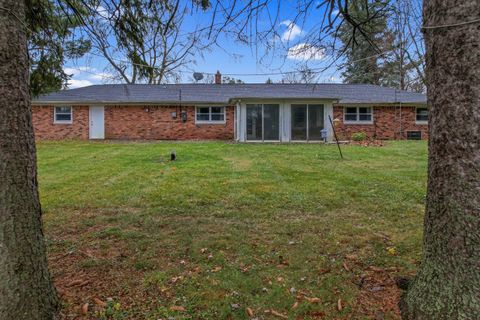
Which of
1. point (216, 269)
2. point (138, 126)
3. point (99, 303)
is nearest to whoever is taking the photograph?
point (99, 303)

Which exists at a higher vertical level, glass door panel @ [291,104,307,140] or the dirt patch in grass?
glass door panel @ [291,104,307,140]

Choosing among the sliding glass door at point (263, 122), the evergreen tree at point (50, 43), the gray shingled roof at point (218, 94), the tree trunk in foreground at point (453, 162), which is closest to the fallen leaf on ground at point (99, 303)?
the tree trunk in foreground at point (453, 162)

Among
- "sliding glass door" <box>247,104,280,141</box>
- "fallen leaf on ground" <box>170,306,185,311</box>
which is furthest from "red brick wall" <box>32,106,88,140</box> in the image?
"fallen leaf on ground" <box>170,306,185,311</box>

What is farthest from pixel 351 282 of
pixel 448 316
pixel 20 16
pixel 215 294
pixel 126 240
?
pixel 20 16

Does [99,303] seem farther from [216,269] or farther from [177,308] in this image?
[216,269]

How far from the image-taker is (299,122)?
1798cm

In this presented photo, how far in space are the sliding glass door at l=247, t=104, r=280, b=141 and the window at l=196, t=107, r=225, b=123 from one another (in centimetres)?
221

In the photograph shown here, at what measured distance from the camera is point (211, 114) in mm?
19500

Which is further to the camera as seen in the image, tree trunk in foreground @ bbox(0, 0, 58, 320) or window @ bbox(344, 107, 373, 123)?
window @ bbox(344, 107, 373, 123)

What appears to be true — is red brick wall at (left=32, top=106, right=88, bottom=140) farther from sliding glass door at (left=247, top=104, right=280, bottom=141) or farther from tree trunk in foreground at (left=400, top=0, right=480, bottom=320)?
tree trunk in foreground at (left=400, top=0, right=480, bottom=320)

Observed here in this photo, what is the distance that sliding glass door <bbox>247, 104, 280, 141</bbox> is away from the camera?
1789 cm

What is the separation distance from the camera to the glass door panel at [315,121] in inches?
707

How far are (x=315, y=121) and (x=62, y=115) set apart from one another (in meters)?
13.6

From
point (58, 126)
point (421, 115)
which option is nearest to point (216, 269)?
point (58, 126)
